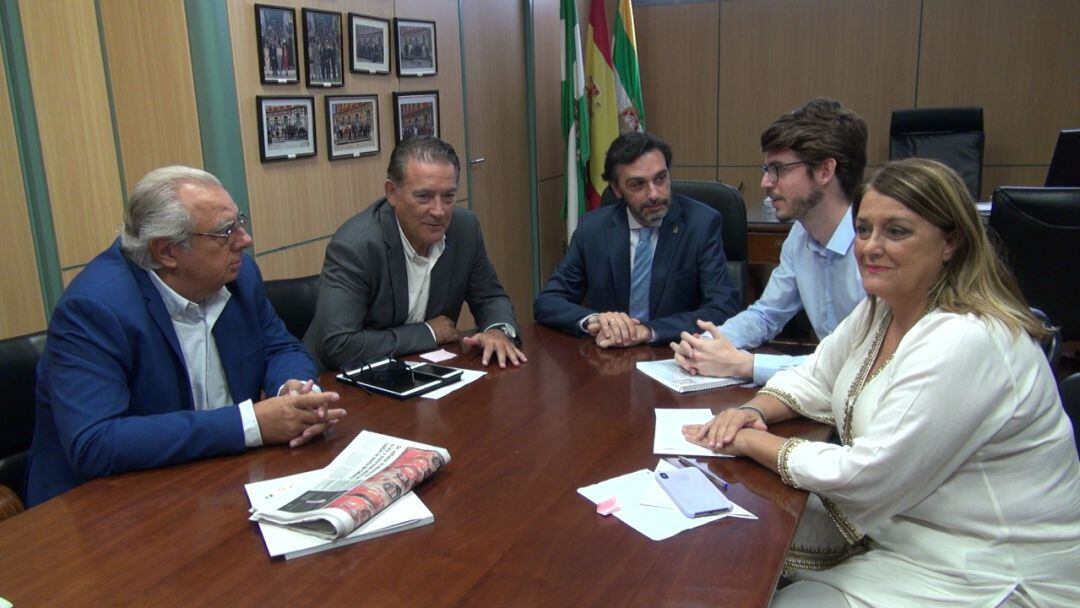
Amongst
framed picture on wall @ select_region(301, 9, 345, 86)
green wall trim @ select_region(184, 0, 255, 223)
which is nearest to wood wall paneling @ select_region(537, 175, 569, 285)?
framed picture on wall @ select_region(301, 9, 345, 86)

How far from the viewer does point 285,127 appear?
3455mm

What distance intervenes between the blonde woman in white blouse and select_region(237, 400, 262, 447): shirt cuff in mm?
1078

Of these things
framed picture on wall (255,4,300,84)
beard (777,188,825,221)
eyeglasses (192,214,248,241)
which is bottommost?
beard (777,188,825,221)

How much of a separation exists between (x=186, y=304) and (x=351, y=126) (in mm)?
2041

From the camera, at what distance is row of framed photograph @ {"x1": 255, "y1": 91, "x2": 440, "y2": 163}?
3.37 metres

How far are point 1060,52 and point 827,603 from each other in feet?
16.9

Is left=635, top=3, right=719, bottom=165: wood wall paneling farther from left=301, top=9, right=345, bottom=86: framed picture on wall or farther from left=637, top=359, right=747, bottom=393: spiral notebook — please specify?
left=637, top=359, right=747, bottom=393: spiral notebook

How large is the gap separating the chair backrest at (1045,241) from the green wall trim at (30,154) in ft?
11.6

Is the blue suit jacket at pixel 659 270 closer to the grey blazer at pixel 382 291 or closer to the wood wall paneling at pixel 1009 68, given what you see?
the grey blazer at pixel 382 291

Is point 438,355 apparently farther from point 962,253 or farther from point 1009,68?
point 1009,68

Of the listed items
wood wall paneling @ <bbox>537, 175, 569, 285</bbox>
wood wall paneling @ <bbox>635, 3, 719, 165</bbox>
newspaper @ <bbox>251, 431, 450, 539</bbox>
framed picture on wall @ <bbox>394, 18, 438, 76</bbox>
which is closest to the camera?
newspaper @ <bbox>251, 431, 450, 539</bbox>

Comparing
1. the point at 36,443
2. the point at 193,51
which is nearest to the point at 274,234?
the point at 193,51

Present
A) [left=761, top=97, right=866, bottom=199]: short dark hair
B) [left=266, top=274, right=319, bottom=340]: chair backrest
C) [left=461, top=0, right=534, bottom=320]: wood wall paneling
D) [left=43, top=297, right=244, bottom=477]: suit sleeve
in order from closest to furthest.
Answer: [left=43, top=297, right=244, bottom=477]: suit sleeve, [left=761, top=97, right=866, bottom=199]: short dark hair, [left=266, top=274, right=319, bottom=340]: chair backrest, [left=461, top=0, right=534, bottom=320]: wood wall paneling

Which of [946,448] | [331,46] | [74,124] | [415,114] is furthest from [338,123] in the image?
[946,448]
